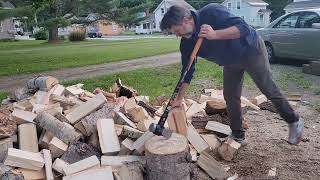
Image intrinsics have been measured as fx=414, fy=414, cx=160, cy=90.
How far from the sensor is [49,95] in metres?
6.12

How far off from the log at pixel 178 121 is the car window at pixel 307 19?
27.5 feet

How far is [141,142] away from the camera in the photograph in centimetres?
452

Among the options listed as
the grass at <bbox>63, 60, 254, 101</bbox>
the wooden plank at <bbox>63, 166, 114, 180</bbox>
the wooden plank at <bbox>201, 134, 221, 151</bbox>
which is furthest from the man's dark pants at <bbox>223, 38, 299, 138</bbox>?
the grass at <bbox>63, 60, 254, 101</bbox>

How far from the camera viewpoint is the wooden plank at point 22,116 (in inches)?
189

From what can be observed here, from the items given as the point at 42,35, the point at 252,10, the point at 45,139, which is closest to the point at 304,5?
the point at 42,35

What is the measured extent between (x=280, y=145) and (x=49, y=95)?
3.35 metres

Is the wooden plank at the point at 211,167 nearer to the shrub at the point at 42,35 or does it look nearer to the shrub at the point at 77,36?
the shrub at the point at 77,36

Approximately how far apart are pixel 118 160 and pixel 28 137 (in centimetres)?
106

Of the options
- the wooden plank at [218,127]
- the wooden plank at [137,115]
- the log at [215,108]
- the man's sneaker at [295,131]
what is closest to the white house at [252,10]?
the log at [215,108]

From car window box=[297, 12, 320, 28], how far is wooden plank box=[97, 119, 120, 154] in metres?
8.83

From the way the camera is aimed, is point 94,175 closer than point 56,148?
Yes

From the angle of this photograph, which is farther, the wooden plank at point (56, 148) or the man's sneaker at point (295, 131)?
the man's sneaker at point (295, 131)

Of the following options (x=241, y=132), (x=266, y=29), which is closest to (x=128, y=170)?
(x=241, y=132)

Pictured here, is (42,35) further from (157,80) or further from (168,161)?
(168,161)
